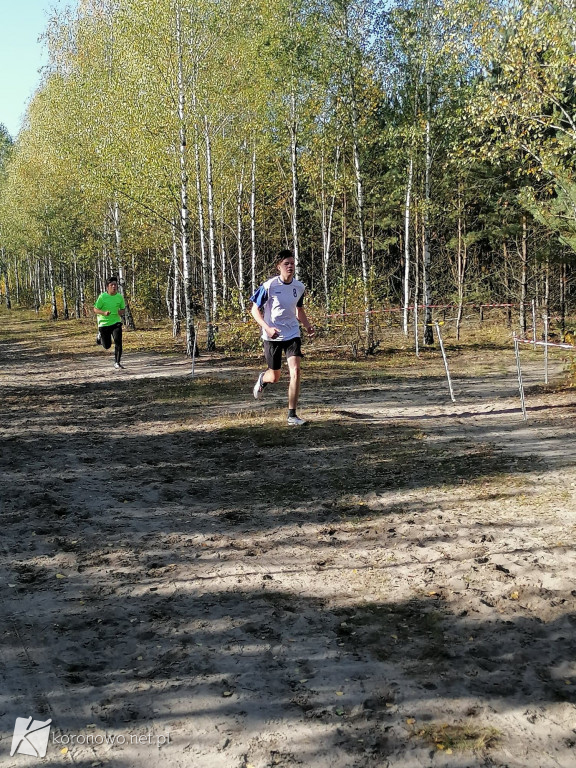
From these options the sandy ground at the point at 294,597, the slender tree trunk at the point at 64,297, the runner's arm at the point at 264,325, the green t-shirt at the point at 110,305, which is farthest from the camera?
the slender tree trunk at the point at 64,297

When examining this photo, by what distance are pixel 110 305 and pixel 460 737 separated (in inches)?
529

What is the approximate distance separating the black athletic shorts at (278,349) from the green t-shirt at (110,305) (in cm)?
689

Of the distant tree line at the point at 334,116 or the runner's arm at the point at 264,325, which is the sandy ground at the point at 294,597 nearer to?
the runner's arm at the point at 264,325

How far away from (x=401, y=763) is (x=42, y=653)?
188 centimetres

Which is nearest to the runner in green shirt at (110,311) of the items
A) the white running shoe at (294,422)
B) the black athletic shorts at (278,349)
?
the black athletic shorts at (278,349)

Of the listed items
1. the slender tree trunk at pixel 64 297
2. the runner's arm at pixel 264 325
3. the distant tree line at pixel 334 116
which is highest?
the distant tree line at pixel 334 116

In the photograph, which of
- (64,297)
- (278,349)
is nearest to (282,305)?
(278,349)

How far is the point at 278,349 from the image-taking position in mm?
8984

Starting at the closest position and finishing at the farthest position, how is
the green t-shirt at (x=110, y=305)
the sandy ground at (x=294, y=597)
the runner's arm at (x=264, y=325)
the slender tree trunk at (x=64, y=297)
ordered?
the sandy ground at (x=294, y=597) → the runner's arm at (x=264, y=325) → the green t-shirt at (x=110, y=305) → the slender tree trunk at (x=64, y=297)

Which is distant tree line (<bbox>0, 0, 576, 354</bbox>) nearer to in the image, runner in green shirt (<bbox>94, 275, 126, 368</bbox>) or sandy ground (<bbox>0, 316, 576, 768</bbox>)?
runner in green shirt (<bbox>94, 275, 126, 368</bbox>)

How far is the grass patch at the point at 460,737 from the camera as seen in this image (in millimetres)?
2766

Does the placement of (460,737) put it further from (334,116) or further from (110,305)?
(334,116)

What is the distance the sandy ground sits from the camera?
9.51 feet

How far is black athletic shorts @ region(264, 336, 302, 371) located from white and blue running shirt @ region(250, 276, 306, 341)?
7cm
